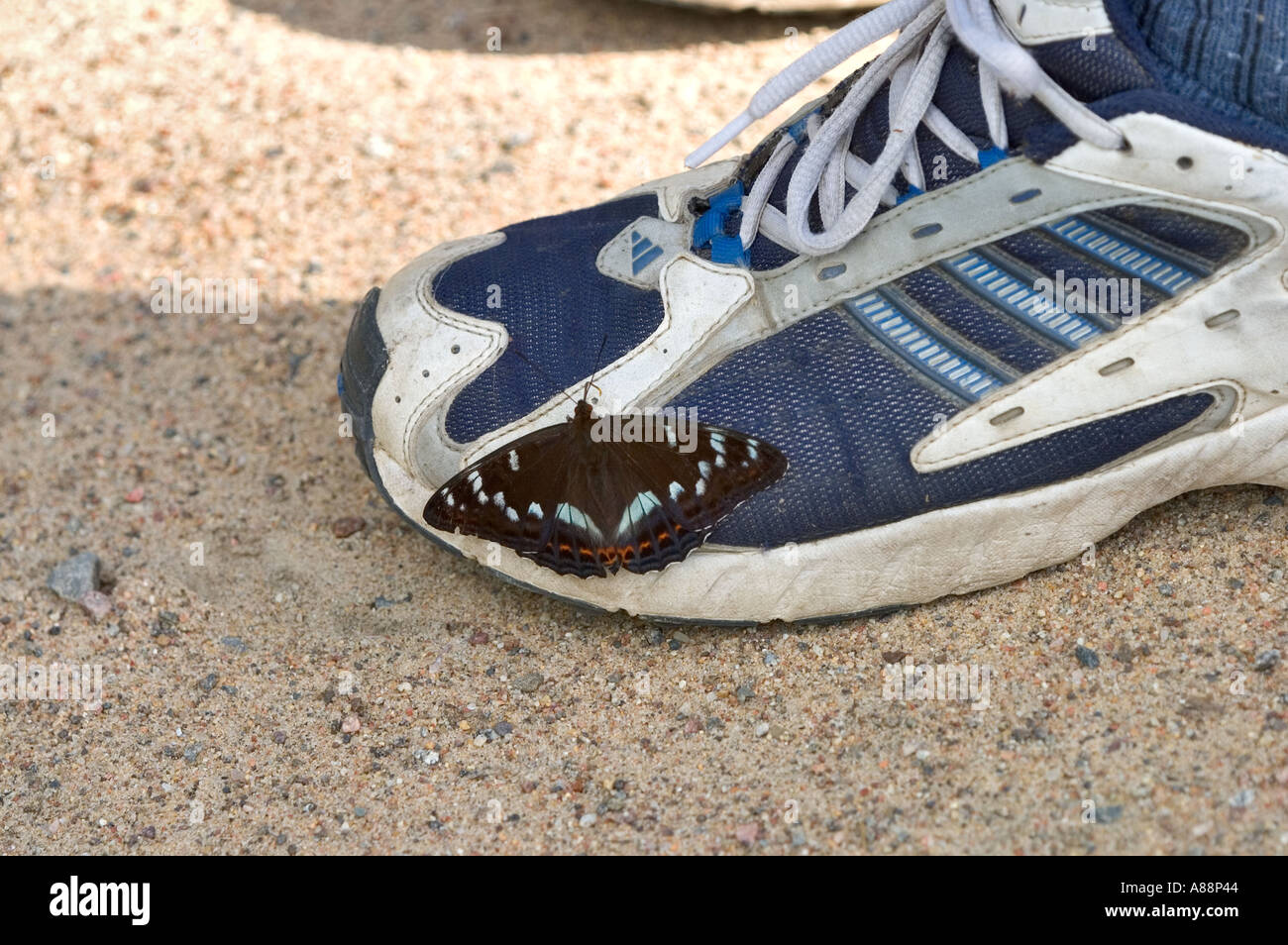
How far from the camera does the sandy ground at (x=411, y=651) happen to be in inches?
68.0

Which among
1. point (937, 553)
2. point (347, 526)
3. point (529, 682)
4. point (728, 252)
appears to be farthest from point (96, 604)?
point (937, 553)

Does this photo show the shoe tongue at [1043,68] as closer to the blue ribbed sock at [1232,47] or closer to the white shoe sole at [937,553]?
the blue ribbed sock at [1232,47]

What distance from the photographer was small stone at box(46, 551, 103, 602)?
2.31m

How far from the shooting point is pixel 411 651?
2.12 metres

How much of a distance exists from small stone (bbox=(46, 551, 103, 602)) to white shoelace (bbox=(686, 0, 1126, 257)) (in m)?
1.36

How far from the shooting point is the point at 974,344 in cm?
188

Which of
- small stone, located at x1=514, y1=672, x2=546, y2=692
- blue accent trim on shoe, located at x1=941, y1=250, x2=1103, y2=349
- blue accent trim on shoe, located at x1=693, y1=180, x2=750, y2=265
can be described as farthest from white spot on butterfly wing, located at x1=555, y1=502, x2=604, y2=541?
blue accent trim on shoe, located at x1=941, y1=250, x2=1103, y2=349

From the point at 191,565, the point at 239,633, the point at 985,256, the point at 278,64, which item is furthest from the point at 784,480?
the point at 278,64

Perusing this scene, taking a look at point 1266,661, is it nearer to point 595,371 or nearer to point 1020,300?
point 1020,300

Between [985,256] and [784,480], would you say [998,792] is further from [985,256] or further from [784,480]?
[985,256]

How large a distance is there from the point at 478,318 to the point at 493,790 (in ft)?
2.50

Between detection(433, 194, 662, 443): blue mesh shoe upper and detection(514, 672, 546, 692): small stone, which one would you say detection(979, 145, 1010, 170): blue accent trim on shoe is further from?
detection(514, 672, 546, 692): small stone

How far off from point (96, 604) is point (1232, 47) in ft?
6.70

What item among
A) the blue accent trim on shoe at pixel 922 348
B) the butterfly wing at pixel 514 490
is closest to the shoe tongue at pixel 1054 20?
the blue accent trim on shoe at pixel 922 348
